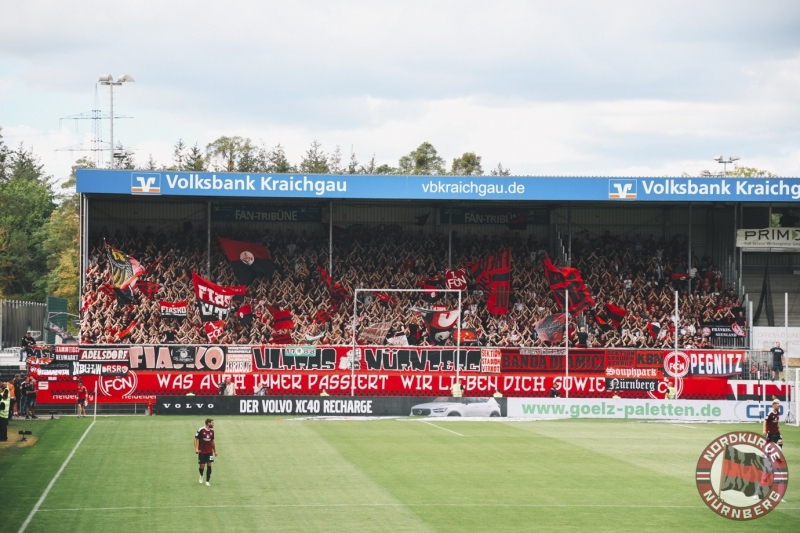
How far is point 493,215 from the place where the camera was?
61.7 metres

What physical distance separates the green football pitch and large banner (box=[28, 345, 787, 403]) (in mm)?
6538

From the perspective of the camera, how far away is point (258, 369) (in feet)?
155

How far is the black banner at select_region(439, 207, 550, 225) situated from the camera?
6150 cm

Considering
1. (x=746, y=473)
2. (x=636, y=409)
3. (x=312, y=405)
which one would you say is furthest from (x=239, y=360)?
(x=746, y=473)

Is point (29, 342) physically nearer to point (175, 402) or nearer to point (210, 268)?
point (175, 402)

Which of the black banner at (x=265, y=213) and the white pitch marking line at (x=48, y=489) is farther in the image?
the black banner at (x=265, y=213)

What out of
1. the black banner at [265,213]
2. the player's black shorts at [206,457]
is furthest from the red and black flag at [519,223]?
the player's black shorts at [206,457]

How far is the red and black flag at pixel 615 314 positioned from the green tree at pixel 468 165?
50.2 meters

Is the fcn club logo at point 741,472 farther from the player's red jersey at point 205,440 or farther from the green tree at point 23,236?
the green tree at point 23,236

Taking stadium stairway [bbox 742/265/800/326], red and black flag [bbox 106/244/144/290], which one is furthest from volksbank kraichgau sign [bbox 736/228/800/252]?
red and black flag [bbox 106/244/144/290]

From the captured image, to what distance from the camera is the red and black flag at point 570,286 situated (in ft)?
178

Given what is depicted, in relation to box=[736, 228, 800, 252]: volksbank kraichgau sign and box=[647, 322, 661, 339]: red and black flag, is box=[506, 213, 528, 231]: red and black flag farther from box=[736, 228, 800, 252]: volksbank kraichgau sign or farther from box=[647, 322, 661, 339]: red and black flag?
box=[736, 228, 800, 252]: volksbank kraichgau sign

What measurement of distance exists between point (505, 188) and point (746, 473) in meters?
38.9

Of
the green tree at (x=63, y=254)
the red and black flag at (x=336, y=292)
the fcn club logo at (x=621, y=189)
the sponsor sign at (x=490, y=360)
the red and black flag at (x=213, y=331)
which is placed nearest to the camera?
the sponsor sign at (x=490, y=360)
